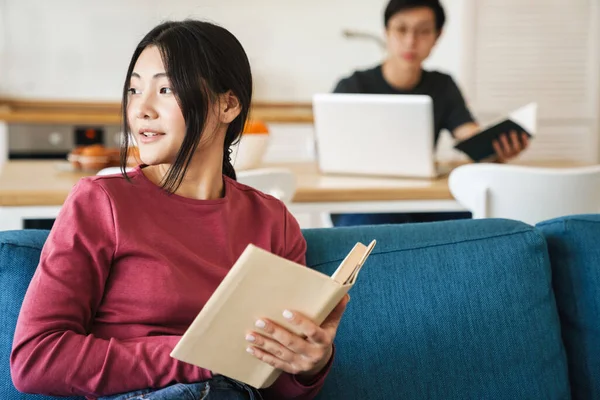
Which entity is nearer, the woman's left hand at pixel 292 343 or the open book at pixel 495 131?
the woman's left hand at pixel 292 343

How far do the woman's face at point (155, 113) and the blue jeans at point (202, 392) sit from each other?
1.07ft

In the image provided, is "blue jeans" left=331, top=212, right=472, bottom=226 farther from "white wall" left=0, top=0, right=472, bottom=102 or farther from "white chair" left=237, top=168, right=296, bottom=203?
"white wall" left=0, top=0, right=472, bottom=102

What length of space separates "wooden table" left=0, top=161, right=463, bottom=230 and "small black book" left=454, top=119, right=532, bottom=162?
8.2 inches

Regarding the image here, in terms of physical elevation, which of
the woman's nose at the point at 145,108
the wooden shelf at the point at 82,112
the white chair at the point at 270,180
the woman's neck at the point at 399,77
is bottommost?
the white chair at the point at 270,180

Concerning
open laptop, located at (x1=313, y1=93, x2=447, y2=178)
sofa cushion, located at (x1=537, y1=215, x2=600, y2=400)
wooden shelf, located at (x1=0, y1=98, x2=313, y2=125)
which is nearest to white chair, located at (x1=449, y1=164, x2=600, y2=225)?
open laptop, located at (x1=313, y1=93, x2=447, y2=178)

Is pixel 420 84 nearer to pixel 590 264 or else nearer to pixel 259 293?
pixel 590 264

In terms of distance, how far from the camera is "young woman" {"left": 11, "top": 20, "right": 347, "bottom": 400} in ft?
3.54

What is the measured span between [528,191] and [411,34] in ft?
3.94

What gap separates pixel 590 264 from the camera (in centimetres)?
159

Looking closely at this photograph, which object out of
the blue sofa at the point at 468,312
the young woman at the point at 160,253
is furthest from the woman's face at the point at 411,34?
the young woman at the point at 160,253

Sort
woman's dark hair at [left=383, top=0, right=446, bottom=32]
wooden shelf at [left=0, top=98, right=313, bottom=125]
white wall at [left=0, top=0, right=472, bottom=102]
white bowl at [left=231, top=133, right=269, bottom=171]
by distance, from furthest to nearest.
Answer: white wall at [left=0, top=0, right=472, bottom=102] → wooden shelf at [left=0, top=98, right=313, bottom=125] → woman's dark hair at [left=383, top=0, right=446, bottom=32] → white bowl at [left=231, top=133, right=269, bottom=171]

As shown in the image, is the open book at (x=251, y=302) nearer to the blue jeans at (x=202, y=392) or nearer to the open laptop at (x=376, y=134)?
the blue jeans at (x=202, y=392)

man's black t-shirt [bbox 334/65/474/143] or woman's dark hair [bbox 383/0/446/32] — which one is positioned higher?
woman's dark hair [bbox 383/0/446/32]

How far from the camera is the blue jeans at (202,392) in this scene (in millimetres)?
1101
